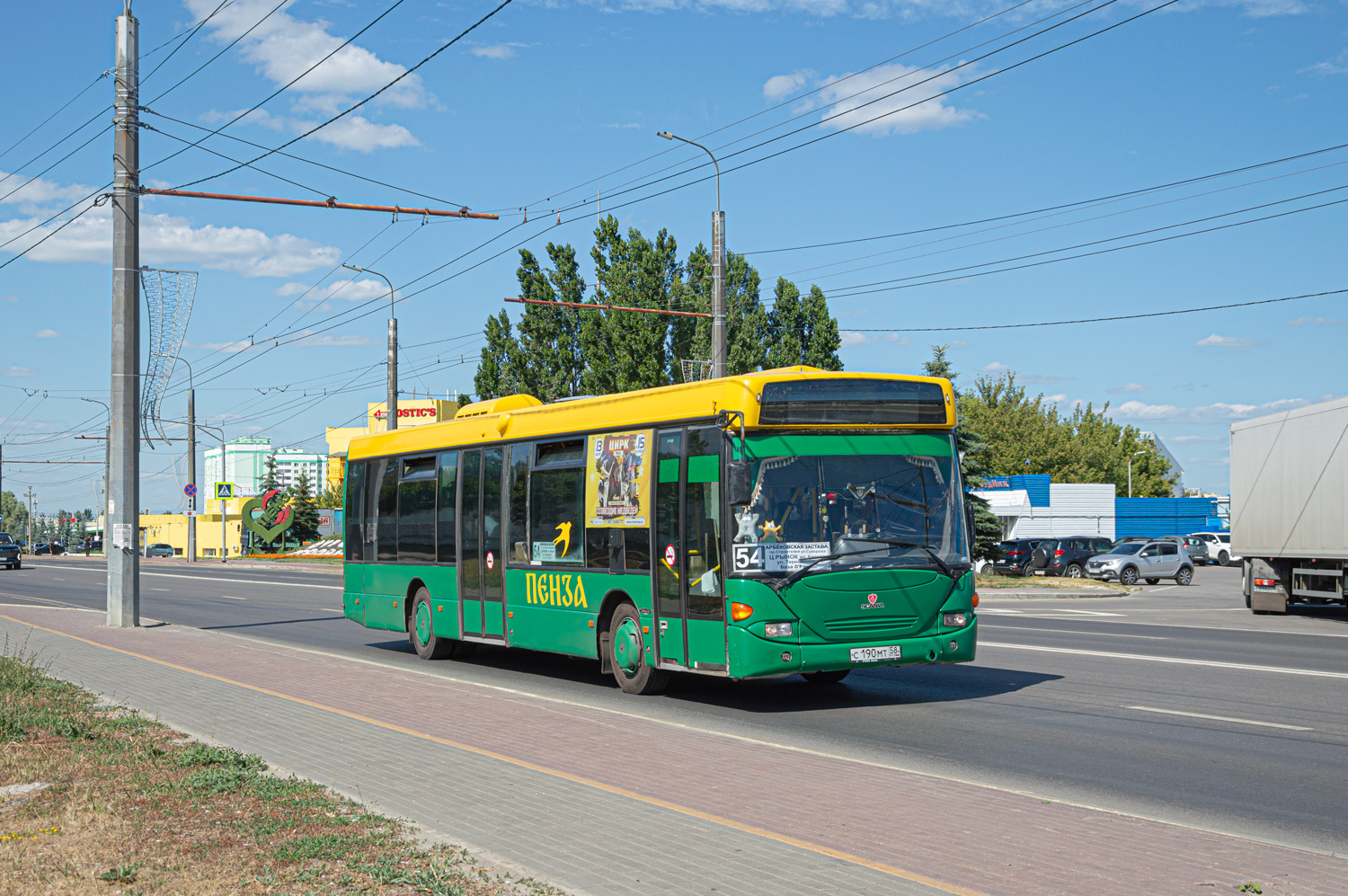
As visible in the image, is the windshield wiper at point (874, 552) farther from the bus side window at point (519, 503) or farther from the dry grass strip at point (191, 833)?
the dry grass strip at point (191, 833)

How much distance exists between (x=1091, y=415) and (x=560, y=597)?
99382 millimetres

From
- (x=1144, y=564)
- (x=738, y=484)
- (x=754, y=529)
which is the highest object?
(x=738, y=484)

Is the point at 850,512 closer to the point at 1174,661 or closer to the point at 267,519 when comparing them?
the point at 1174,661

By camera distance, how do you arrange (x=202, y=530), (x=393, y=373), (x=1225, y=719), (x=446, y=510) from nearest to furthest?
(x=1225, y=719) → (x=446, y=510) → (x=393, y=373) → (x=202, y=530)

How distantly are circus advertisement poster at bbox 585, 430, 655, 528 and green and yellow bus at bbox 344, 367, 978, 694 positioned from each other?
0.02 meters

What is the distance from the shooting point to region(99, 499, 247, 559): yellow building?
115 meters

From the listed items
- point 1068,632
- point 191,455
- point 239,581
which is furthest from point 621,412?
point 191,455

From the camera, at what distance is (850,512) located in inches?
439

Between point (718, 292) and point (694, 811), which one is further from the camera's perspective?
point (718, 292)

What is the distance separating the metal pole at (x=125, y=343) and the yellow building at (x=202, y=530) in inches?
3466

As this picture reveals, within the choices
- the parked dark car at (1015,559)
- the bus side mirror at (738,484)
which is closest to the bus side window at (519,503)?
the bus side mirror at (738,484)

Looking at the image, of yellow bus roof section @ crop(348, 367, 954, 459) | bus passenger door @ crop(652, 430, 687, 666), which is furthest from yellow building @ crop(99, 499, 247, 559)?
bus passenger door @ crop(652, 430, 687, 666)

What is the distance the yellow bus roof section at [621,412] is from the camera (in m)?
11.2

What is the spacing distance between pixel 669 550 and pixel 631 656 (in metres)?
1.40
